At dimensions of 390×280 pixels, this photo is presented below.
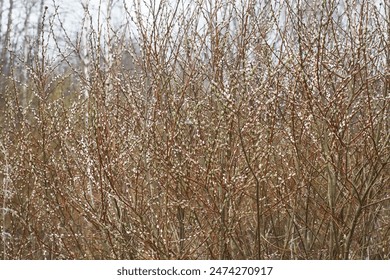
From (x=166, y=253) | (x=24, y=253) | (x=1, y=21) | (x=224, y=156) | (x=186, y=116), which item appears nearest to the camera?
(x=166, y=253)

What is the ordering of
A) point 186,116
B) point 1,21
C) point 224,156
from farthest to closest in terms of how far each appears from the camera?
1. point 1,21
2. point 186,116
3. point 224,156

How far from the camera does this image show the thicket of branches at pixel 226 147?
10.1 feet

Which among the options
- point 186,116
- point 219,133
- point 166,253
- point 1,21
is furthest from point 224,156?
point 1,21

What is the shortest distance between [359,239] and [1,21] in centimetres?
1031

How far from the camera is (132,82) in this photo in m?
4.16

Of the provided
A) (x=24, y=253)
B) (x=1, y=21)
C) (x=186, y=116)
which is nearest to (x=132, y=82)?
(x=186, y=116)

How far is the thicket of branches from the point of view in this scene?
3.08 m

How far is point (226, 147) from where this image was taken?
3.22 metres

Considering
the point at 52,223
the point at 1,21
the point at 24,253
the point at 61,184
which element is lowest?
the point at 24,253
